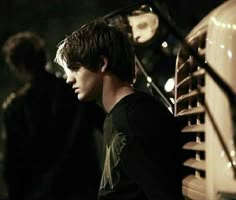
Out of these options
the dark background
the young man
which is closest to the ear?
the young man

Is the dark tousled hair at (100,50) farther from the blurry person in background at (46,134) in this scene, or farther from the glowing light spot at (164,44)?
the blurry person in background at (46,134)

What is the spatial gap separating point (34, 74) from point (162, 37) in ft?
3.21

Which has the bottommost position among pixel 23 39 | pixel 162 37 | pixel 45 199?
pixel 45 199

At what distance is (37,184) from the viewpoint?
173 inches

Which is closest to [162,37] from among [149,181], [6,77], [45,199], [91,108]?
[91,108]

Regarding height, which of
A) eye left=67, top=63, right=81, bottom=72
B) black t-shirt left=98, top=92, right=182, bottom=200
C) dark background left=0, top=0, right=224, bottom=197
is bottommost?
black t-shirt left=98, top=92, right=182, bottom=200

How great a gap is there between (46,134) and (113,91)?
172cm

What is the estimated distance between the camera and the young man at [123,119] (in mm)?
2328

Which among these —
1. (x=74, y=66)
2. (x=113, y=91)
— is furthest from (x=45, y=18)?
(x=113, y=91)

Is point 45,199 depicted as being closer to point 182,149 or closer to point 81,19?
point 182,149

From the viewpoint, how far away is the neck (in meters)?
2.65

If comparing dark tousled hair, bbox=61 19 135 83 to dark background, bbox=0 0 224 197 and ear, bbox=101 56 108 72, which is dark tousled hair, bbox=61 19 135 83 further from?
dark background, bbox=0 0 224 197

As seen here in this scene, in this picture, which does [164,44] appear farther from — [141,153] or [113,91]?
[141,153]

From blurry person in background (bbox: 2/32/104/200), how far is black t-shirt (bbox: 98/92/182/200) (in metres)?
1.77
